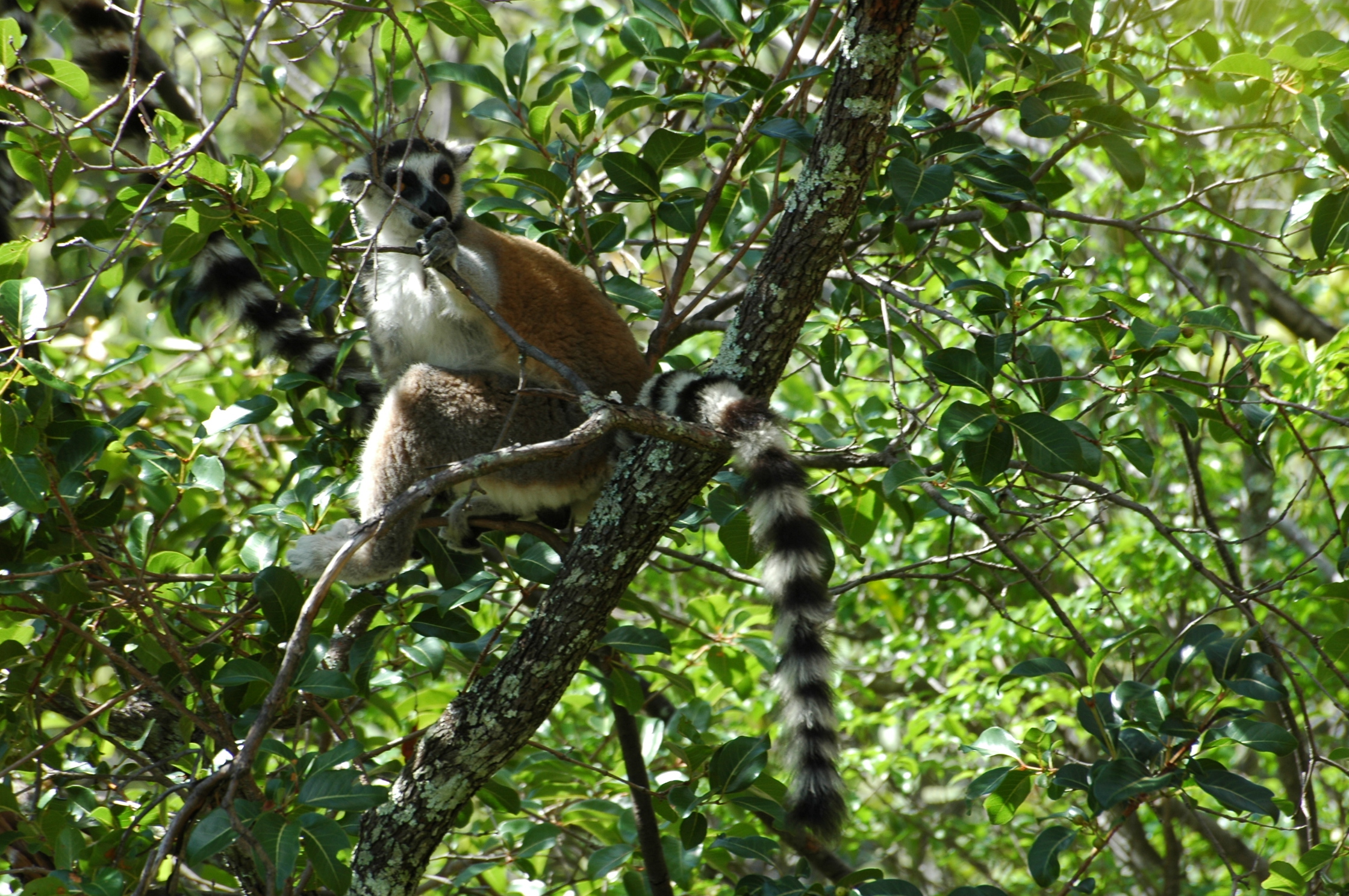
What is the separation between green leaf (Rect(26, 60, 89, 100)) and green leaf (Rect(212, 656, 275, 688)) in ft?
5.12

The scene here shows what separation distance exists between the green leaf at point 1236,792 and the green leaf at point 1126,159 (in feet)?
5.83

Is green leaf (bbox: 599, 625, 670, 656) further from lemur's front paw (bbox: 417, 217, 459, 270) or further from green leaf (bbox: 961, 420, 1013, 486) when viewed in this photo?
lemur's front paw (bbox: 417, 217, 459, 270)

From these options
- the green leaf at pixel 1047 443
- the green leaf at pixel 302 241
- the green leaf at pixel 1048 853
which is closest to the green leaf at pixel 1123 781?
the green leaf at pixel 1048 853

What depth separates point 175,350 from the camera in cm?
439

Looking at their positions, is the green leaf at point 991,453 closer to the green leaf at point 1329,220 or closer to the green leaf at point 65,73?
the green leaf at point 1329,220

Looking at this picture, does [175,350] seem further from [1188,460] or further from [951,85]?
[951,85]

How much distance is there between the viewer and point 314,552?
3.86 metres

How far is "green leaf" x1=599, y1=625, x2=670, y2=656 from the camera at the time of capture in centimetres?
304

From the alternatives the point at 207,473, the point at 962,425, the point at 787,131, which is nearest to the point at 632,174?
the point at 787,131

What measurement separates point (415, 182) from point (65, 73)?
1518mm

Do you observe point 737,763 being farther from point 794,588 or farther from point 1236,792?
point 1236,792

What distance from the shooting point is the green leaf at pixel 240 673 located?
104 inches

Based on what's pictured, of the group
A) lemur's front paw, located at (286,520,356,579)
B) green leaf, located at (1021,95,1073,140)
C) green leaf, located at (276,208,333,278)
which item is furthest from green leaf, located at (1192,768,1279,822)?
lemur's front paw, located at (286,520,356,579)

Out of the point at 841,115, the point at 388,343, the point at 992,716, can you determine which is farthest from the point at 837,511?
the point at 992,716
